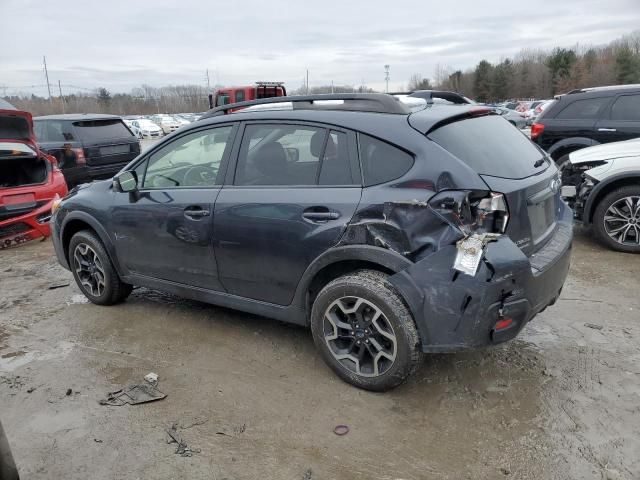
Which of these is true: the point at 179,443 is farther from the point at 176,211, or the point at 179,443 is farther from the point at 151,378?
the point at 176,211

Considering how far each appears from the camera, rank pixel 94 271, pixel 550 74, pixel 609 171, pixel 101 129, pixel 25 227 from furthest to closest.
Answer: pixel 550 74
pixel 101 129
pixel 25 227
pixel 609 171
pixel 94 271

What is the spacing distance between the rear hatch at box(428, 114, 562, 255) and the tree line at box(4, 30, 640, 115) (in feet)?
157

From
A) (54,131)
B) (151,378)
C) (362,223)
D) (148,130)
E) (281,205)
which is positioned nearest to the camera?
(362,223)

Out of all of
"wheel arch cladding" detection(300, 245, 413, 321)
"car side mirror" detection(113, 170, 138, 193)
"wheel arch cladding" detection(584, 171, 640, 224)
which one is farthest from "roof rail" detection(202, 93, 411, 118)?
"wheel arch cladding" detection(584, 171, 640, 224)

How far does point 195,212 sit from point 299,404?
5.03ft

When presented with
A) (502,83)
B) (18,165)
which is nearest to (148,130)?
(18,165)

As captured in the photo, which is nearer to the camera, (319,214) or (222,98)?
(319,214)

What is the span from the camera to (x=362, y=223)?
2.91 metres

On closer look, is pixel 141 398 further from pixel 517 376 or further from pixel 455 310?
pixel 517 376

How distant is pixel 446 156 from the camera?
2.80 metres

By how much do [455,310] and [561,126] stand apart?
20.2ft

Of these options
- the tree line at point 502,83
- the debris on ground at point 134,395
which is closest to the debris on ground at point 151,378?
the debris on ground at point 134,395

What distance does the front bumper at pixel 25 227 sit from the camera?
6586 millimetres

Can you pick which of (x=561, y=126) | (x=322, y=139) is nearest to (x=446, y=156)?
(x=322, y=139)
